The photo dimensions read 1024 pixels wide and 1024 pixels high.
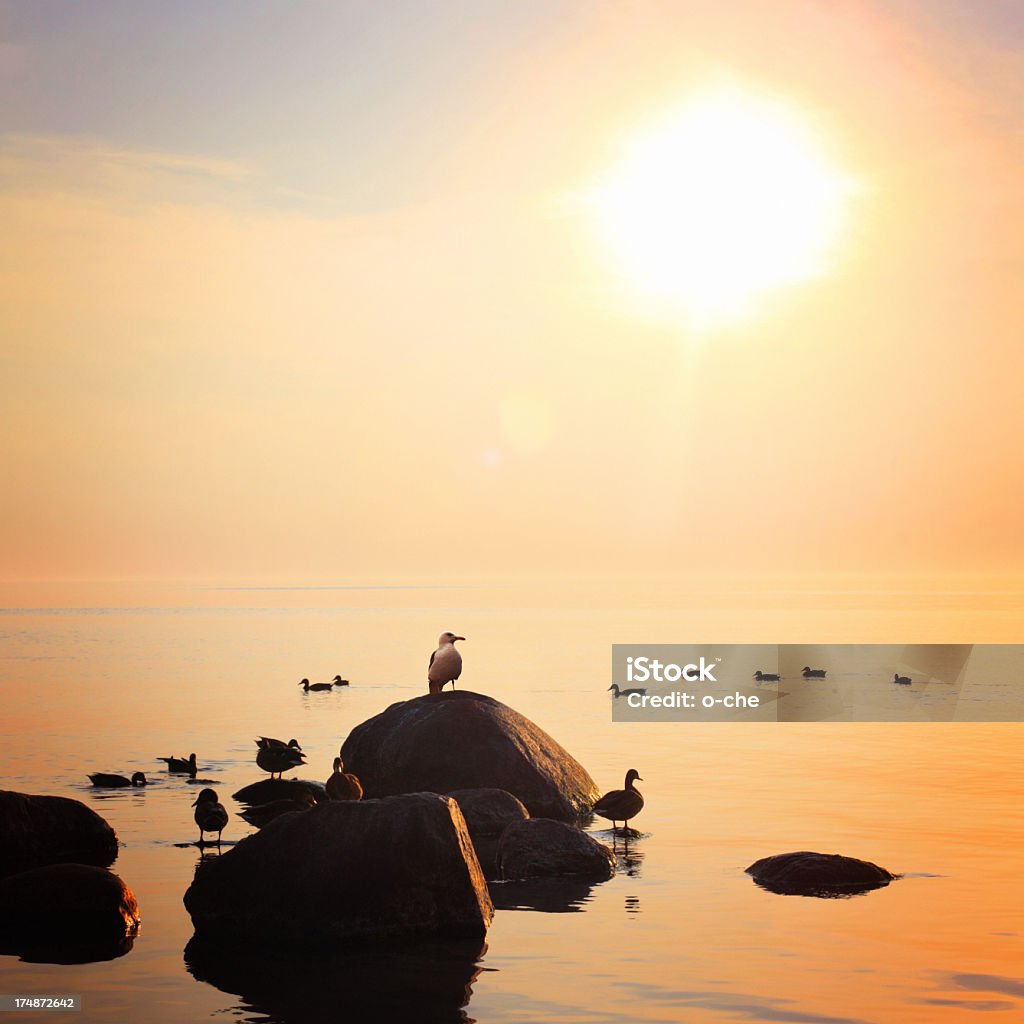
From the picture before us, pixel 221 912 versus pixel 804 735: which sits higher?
pixel 804 735

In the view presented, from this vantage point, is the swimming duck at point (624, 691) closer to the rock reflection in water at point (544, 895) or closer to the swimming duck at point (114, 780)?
the swimming duck at point (114, 780)

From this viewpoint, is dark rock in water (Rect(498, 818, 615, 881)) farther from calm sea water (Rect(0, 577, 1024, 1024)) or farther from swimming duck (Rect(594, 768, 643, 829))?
swimming duck (Rect(594, 768, 643, 829))

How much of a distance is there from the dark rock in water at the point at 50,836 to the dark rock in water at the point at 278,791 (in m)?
4.38

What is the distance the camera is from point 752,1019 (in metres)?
13.6

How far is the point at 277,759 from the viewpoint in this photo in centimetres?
2923

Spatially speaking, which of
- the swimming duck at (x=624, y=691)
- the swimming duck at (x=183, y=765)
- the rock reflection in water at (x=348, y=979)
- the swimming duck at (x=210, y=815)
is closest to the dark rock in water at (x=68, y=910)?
the rock reflection in water at (x=348, y=979)

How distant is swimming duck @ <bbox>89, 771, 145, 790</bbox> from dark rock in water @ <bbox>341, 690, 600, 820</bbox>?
523 cm

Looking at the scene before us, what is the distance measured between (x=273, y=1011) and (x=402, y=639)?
288 ft

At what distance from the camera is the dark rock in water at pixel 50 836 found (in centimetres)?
2127

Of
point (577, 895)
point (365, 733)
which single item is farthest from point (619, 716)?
point (577, 895)

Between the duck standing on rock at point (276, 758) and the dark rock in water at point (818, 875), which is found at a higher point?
the duck standing on rock at point (276, 758)

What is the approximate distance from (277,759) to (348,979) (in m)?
14.7

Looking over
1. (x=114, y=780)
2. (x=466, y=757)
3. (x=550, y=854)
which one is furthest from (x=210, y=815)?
(x=114, y=780)

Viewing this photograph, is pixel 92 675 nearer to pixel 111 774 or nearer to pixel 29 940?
pixel 111 774
